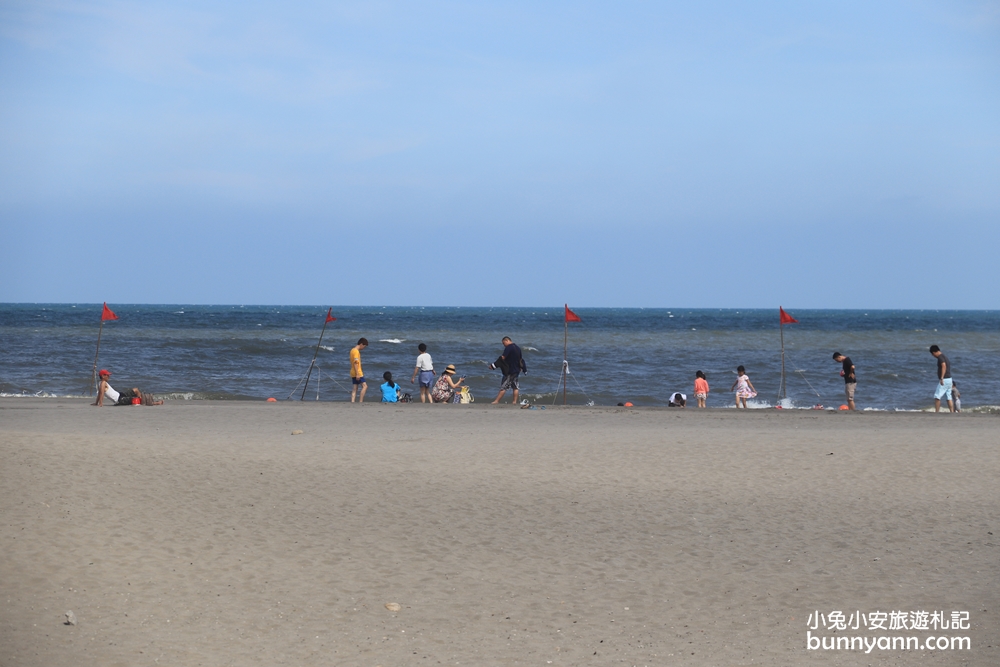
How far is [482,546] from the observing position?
8.04m

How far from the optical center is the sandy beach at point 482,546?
5.84 m

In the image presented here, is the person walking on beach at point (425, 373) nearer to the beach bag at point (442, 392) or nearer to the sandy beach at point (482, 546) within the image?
the beach bag at point (442, 392)

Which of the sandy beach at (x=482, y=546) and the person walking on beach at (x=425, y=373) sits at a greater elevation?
the person walking on beach at (x=425, y=373)

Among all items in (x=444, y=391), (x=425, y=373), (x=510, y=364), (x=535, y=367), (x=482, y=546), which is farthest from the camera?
(x=535, y=367)

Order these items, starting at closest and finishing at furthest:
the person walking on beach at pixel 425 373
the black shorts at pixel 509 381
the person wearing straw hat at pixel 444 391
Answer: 1. the person walking on beach at pixel 425 373
2. the black shorts at pixel 509 381
3. the person wearing straw hat at pixel 444 391

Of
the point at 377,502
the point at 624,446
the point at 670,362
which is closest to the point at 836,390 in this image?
the point at 670,362

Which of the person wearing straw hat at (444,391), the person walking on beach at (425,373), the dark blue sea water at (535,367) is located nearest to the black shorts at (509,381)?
the person wearing straw hat at (444,391)

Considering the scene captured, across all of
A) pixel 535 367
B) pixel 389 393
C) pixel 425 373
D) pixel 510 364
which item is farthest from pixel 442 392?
pixel 535 367

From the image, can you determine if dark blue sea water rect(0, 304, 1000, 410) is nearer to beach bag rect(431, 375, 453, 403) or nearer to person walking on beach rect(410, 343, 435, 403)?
beach bag rect(431, 375, 453, 403)

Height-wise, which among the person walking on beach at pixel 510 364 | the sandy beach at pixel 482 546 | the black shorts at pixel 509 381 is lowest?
the sandy beach at pixel 482 546

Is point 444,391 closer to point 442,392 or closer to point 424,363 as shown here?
point 442,392

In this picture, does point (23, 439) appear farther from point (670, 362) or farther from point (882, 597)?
point (670, 362)

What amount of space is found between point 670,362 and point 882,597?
32968 mm

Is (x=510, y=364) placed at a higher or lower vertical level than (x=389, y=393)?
higher
